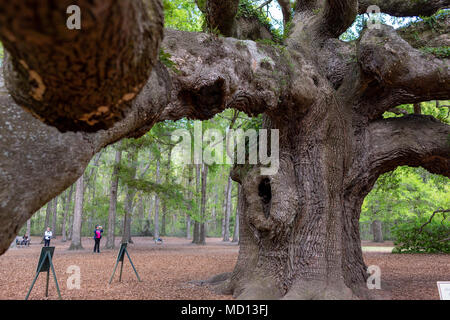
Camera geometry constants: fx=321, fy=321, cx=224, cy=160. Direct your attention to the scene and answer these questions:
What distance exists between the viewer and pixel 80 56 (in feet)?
4.72

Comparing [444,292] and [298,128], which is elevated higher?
[298,128]

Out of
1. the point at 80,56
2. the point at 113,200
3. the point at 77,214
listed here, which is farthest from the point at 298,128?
the point at 77,214

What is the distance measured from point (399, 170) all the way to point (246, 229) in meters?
9.64

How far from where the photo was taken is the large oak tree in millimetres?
2873

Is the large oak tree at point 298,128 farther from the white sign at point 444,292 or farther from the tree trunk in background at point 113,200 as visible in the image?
the tree trunk in background at point 113,200

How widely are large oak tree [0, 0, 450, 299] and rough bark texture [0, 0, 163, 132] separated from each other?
118 cm

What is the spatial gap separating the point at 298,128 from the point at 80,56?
5.04 metres

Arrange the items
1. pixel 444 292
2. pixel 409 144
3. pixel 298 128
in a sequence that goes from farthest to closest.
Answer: pixel 409 144 → pixel 298 128 → pixel 444 292

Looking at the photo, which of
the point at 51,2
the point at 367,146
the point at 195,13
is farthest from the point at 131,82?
the point at 195,13

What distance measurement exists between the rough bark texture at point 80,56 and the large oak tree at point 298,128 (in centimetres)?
118

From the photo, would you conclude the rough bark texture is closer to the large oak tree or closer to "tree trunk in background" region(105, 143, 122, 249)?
the large oak tree

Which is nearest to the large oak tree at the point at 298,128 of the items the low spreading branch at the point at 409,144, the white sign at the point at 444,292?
the low spreading branch at the point at 409,144

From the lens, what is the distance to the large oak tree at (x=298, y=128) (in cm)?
287

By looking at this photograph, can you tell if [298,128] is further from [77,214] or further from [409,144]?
[77,214]
